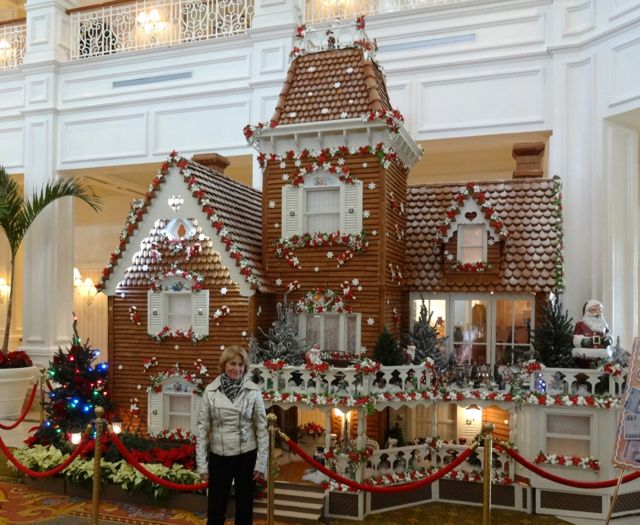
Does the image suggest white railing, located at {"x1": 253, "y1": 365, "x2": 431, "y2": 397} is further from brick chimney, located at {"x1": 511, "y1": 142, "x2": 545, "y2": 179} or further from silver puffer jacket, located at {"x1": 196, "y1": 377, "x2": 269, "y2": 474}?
brick chimney, located at {"x1": 511, "y1": 142, "x2": 545, "y2": 179}

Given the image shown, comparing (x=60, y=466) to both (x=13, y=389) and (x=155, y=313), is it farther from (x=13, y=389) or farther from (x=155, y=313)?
(x=13, y=389)

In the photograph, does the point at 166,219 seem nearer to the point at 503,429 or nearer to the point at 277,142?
the point at 277,142

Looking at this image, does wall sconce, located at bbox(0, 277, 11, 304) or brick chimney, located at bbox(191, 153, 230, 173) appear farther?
wall sconce, located at bbox(0, 277, 11, 304)

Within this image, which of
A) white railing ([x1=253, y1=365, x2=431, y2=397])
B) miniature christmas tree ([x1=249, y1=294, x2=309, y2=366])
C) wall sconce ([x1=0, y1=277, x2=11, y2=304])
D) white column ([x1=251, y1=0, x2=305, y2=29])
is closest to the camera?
white railing ([x1=253, y1=365, x2=431, y2=397])

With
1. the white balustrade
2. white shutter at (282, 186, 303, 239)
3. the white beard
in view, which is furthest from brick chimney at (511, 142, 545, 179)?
white shutter at (282, 186, 303, 239)

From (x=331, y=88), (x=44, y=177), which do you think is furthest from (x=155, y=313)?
(x=44, y=177)

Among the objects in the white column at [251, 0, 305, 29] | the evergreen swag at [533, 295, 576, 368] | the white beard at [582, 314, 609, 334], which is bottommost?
the evergreen swag at [533, 295, 576, 368]

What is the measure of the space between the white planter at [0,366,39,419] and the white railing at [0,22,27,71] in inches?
305

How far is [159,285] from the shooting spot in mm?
8633

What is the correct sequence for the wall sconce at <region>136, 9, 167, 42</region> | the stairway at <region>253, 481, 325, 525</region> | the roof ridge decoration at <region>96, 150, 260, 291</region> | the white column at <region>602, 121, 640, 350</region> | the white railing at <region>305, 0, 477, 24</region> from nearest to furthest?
the stairway at <region>253, 481, 325, 525</region>, the roof ridge decoration at <region>96, 150, 260, 291</region>, the white column at <region>602, 121, 640, 350</region>, the white railing at <region>305, 0, 477, 24</region>, the wall sconce at <region>136, 9, 167, 42</region>

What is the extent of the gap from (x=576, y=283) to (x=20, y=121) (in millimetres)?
13099

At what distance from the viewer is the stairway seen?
22.7 feet

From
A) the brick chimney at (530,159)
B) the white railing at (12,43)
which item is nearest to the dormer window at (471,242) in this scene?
the brick chimney at (530,159)

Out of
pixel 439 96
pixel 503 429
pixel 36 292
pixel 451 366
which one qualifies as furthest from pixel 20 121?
pixel 503 429
